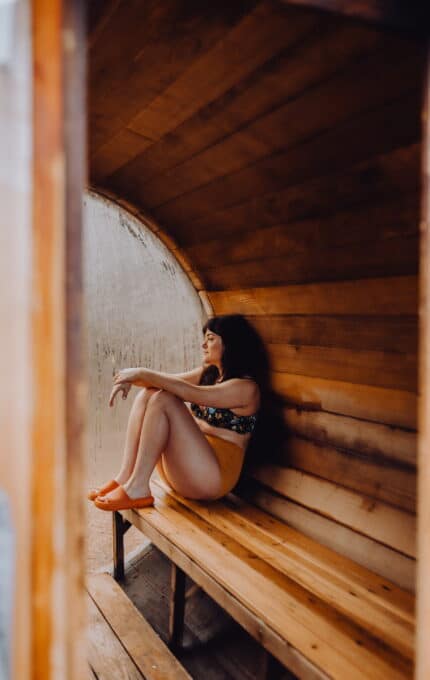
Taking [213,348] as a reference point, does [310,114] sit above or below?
above

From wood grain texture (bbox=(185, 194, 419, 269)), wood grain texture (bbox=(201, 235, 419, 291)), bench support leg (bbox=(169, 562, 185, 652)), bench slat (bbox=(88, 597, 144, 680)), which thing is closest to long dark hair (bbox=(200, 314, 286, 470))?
wood grain texture (bbox=(201, 235, 419, 291))

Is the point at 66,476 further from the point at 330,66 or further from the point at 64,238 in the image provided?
the point at 330,66

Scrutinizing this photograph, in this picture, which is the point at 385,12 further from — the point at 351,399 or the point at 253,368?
the point at 253,368

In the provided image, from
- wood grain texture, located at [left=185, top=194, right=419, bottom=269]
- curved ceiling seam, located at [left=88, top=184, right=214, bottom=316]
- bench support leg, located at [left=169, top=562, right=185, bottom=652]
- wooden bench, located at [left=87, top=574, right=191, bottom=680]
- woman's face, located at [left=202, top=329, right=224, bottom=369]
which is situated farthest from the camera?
curved ceiling seam, located at [left=88, top=184, right=214, bottom=316]

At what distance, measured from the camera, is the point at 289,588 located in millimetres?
2031

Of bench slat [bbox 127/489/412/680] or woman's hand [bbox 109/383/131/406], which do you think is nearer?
bench slat [bbox 127/489/412/680]

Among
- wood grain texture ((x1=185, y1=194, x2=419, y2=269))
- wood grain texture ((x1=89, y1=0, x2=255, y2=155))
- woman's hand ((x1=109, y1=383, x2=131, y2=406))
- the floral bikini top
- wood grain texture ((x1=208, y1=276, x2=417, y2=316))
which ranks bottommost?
the floral bikini top

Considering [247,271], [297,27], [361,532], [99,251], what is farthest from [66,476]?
[99,251]

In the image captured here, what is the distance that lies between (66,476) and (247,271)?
2.18 m

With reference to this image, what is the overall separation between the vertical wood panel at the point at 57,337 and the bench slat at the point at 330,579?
123 cm

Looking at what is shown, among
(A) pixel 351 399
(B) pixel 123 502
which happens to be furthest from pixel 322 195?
(B) pixel 123 502

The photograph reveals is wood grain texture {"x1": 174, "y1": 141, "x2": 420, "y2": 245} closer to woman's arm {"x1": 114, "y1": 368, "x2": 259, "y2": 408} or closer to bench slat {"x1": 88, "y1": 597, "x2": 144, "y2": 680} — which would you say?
woman's arm {"x1": 114, "y1": 368, "x2": 259, "y2": 408}

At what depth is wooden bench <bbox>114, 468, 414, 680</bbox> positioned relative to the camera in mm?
1653

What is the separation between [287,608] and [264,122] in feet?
5.54
